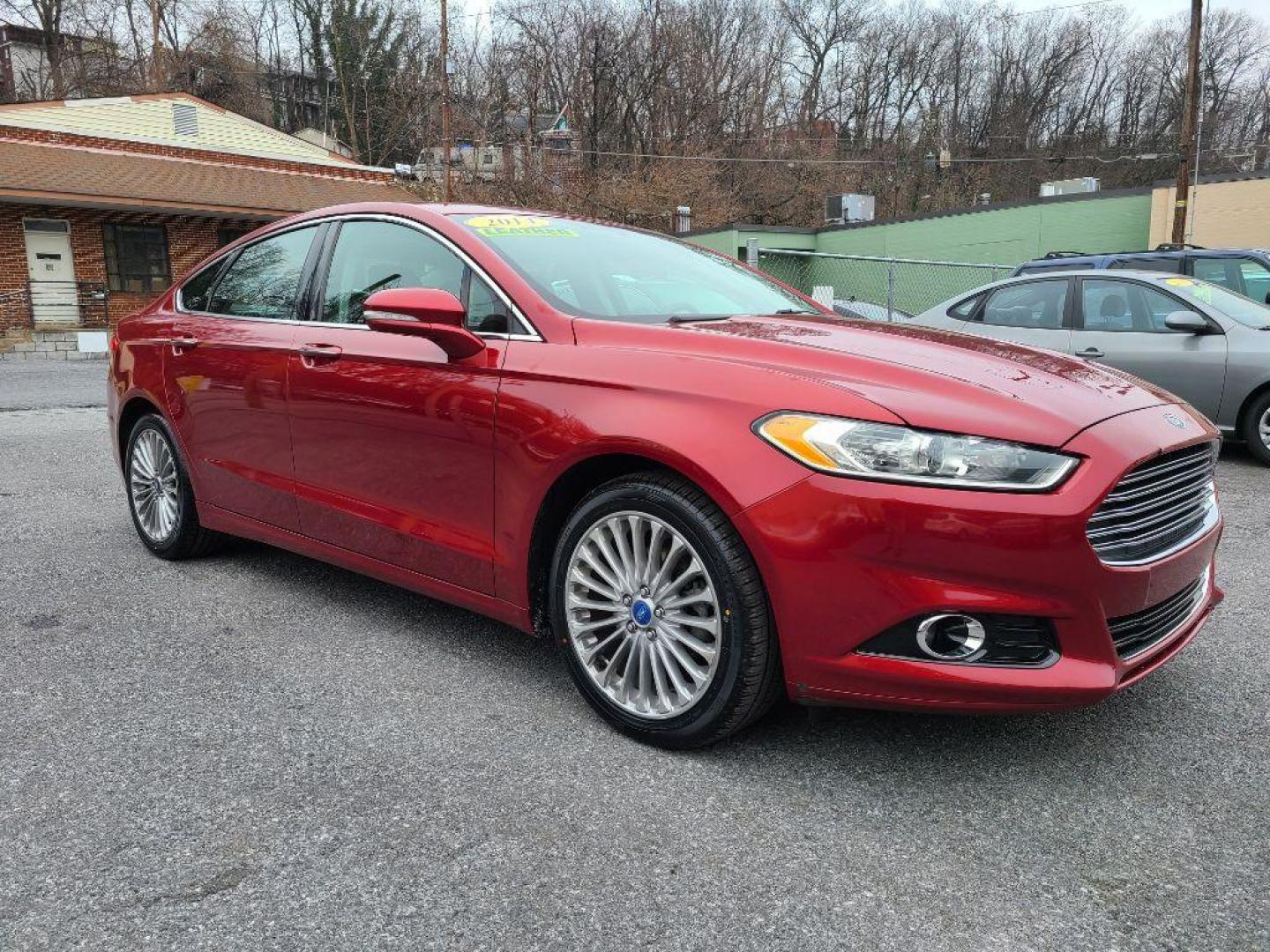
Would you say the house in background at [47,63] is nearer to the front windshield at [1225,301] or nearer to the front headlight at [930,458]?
the front windshield at [1225,301]

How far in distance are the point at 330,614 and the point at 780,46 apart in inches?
1939

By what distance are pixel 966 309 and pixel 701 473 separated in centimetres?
661

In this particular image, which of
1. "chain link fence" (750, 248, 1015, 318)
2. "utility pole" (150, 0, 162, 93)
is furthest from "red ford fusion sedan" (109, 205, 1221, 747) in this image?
"utility pole" (150, 0, 162, 93)

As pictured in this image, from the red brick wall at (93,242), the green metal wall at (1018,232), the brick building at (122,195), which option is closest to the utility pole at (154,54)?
the brick building at (122,195)

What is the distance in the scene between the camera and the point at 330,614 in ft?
12.8

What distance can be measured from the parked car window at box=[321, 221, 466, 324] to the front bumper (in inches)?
60.5

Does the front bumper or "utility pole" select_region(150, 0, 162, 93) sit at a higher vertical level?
"utility pole" select_region(150, 0, 162, 93)

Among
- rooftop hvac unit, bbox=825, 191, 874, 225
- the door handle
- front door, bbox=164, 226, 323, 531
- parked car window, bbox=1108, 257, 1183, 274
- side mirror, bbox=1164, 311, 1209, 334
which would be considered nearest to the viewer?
the door handle

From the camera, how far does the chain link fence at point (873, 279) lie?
19.7 meters

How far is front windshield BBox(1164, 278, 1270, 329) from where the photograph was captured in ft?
23.9

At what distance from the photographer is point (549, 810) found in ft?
7.95

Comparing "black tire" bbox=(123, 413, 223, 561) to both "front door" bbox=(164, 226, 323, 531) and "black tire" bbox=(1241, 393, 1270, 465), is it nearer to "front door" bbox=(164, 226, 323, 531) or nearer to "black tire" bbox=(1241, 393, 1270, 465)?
"front door" bbox=(164, 226, 323, 531)

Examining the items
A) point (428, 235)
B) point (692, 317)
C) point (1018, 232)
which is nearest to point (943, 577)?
point (692, 317)

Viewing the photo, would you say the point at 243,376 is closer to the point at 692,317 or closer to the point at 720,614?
the point at 692,317
